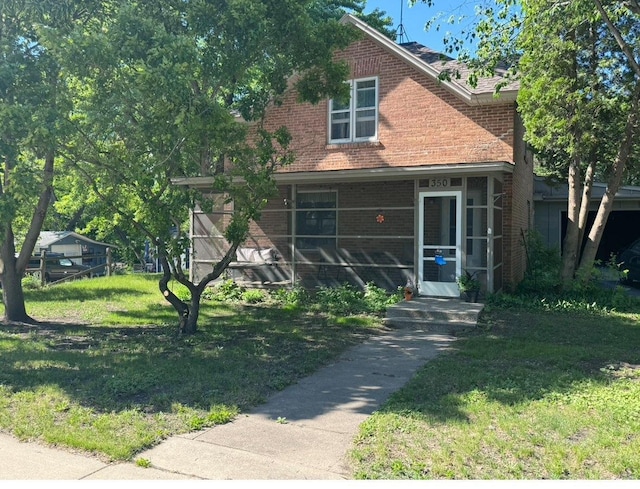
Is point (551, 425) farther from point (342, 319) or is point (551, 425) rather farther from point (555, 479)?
point (342, 319)

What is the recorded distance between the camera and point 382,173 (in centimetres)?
1258

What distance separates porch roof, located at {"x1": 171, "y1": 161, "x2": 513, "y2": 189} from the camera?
11.6m

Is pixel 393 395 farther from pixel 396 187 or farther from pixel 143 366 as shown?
pixel 396 187

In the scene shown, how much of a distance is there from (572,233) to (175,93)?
32.4 feet

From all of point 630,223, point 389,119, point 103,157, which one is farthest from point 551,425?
point 630,223

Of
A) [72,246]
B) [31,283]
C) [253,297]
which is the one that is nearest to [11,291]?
[253,297]

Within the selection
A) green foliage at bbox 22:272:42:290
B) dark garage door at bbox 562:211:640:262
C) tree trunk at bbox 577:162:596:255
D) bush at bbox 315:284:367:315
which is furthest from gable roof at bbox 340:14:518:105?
green foliage at bbox 22:272:42:290

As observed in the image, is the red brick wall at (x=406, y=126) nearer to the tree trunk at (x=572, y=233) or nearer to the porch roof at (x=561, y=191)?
the tree trunk at (x=572, y=233)

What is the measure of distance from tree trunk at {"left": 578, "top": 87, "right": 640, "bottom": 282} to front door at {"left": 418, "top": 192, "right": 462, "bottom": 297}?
295cm

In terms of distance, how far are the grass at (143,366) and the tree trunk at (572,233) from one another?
5.24 metres

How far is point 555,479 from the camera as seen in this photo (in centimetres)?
406

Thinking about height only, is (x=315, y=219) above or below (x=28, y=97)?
below

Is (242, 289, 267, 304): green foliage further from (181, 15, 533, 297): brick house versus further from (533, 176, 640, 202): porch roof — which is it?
(533, 176, 640, 202): porch roof

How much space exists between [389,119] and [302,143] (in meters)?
2.36
